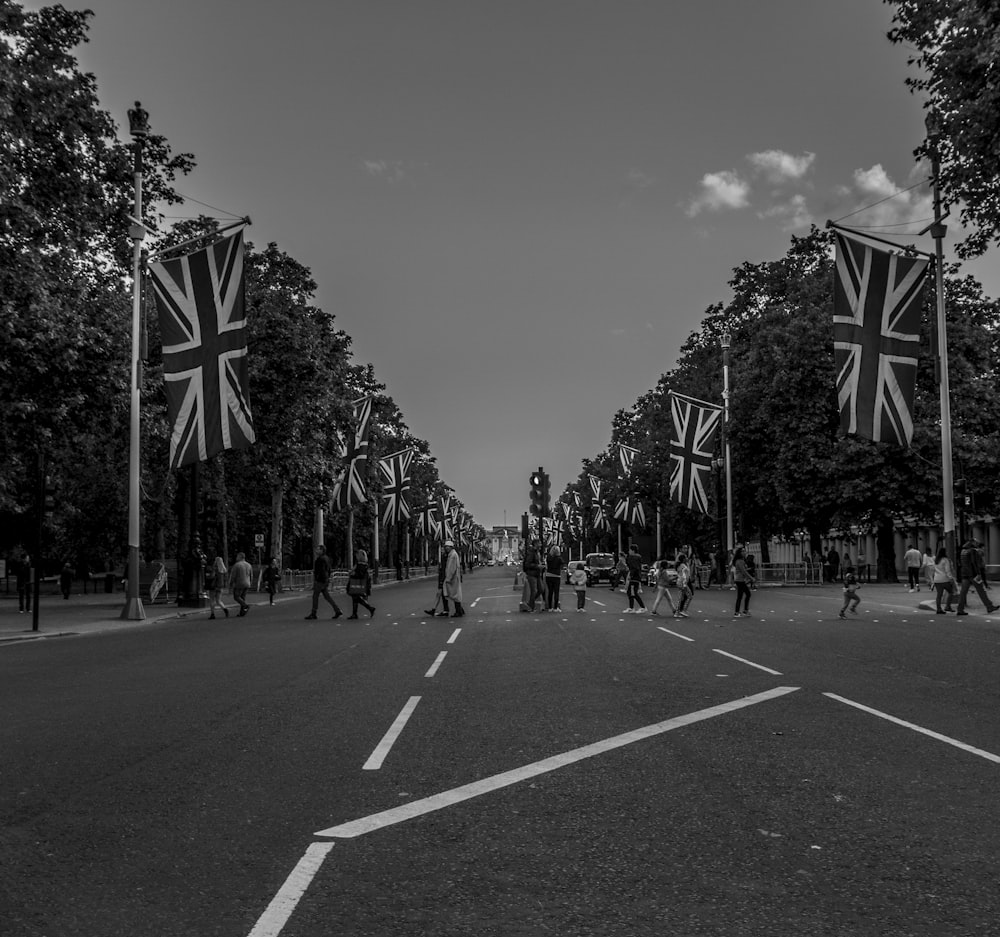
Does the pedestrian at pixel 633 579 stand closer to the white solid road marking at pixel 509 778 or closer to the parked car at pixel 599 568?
the white solid road marking at pixel 509 778

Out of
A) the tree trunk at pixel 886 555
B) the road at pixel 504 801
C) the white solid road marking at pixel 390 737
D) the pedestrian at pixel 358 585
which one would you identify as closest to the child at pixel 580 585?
the pedestrian at pixel 358 585

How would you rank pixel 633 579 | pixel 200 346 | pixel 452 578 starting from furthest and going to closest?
pixel 633 579 < pixel 452 578 < pixel 200 346

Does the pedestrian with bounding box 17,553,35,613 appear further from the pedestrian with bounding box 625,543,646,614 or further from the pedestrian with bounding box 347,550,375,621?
the pedestrian with bounding box 625,543,646,614

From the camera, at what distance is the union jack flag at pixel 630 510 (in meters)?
66.1

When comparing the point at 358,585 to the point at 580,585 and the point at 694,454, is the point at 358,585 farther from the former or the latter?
the point at 694,454

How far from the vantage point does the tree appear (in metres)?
16.9

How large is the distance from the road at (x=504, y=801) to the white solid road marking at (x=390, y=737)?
36 millimetres

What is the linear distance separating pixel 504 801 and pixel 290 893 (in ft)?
6.63

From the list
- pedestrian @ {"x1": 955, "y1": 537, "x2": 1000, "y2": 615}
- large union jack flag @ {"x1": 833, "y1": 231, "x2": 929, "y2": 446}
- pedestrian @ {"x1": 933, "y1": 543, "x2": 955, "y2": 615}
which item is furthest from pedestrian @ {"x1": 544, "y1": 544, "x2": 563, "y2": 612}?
pedestrian @ {"x1": 955, "y1": 537, "x2": 1000, "y2": 615}

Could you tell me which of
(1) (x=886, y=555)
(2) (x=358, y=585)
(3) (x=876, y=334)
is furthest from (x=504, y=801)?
(1) (x=886, y=555)

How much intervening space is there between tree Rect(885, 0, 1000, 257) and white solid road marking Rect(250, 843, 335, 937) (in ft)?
53.3

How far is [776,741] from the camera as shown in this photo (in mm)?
8438

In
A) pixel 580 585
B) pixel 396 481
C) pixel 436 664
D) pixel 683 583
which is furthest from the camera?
pixel 396 481

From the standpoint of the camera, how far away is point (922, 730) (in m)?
8.97
